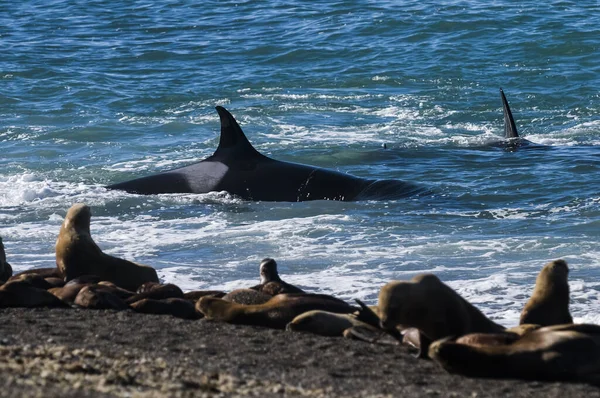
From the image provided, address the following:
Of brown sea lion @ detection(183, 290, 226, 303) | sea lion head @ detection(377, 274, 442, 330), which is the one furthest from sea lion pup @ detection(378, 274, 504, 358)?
brown sea lion @ detection(183, 290, 226, 303)

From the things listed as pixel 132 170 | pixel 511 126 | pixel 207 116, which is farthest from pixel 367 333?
pixel 207 116

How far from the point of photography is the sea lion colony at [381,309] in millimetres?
5969

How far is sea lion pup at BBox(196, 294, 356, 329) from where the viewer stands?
7406mm

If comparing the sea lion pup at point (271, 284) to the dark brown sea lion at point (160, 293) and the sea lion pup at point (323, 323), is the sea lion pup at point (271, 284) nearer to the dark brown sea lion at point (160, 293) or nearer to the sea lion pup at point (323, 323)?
the dark brown sea lion at point (160, 293)

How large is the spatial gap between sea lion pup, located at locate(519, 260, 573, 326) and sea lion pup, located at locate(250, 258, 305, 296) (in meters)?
1.75

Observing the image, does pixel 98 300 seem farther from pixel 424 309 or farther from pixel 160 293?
pixel 424 309

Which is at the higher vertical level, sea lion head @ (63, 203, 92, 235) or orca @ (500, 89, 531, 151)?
sea lion head @ (63, 203, 92, 235)

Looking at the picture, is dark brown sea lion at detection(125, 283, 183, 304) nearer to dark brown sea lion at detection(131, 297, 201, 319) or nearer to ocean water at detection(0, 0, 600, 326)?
dark brown sea lion at detection(131, 297, 201, 319)

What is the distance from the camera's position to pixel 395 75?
25.2 metres

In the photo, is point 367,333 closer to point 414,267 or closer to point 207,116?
point 414,267

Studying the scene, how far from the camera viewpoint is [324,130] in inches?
786

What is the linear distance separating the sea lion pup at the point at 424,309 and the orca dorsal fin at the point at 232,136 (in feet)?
21.9

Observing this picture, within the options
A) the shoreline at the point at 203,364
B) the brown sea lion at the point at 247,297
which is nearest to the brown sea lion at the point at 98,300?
the shoreline at the point at 203,364

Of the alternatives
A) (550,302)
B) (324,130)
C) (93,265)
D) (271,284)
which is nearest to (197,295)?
(271,284)
